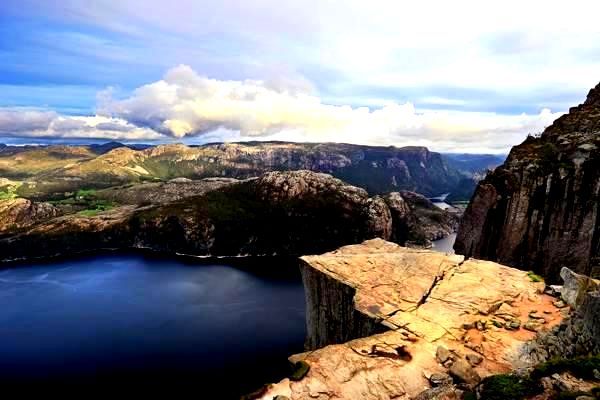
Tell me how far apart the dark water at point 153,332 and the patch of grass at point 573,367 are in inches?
2688

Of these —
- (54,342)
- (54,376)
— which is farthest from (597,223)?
(54,342)

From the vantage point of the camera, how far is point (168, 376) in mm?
90062

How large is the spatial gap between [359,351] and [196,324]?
10108 centimetres

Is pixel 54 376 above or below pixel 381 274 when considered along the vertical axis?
below

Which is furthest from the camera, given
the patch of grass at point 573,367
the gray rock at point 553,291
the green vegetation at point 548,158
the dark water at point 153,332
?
the dark water at point 153,332

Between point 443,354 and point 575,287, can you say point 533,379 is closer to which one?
point 443,354

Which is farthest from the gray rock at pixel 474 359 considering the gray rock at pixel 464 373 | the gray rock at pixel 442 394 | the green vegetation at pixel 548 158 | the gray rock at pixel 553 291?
the green vegetation at pixel 548 158

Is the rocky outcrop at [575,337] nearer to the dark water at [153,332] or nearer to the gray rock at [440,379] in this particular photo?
the gray rock at [440,379]

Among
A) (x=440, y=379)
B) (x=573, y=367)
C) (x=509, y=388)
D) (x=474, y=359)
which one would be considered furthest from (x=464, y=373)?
(x=573, y=367)

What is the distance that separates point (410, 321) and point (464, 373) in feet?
33.9

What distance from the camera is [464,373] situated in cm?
3053

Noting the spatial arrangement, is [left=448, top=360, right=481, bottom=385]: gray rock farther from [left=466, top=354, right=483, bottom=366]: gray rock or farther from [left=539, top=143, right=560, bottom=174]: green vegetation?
[left=539, top=143, right=560, bottom=174]: green vegetation

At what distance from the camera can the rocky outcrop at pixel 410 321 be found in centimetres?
3089

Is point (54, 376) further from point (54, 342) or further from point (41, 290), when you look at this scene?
point (41, 290)
